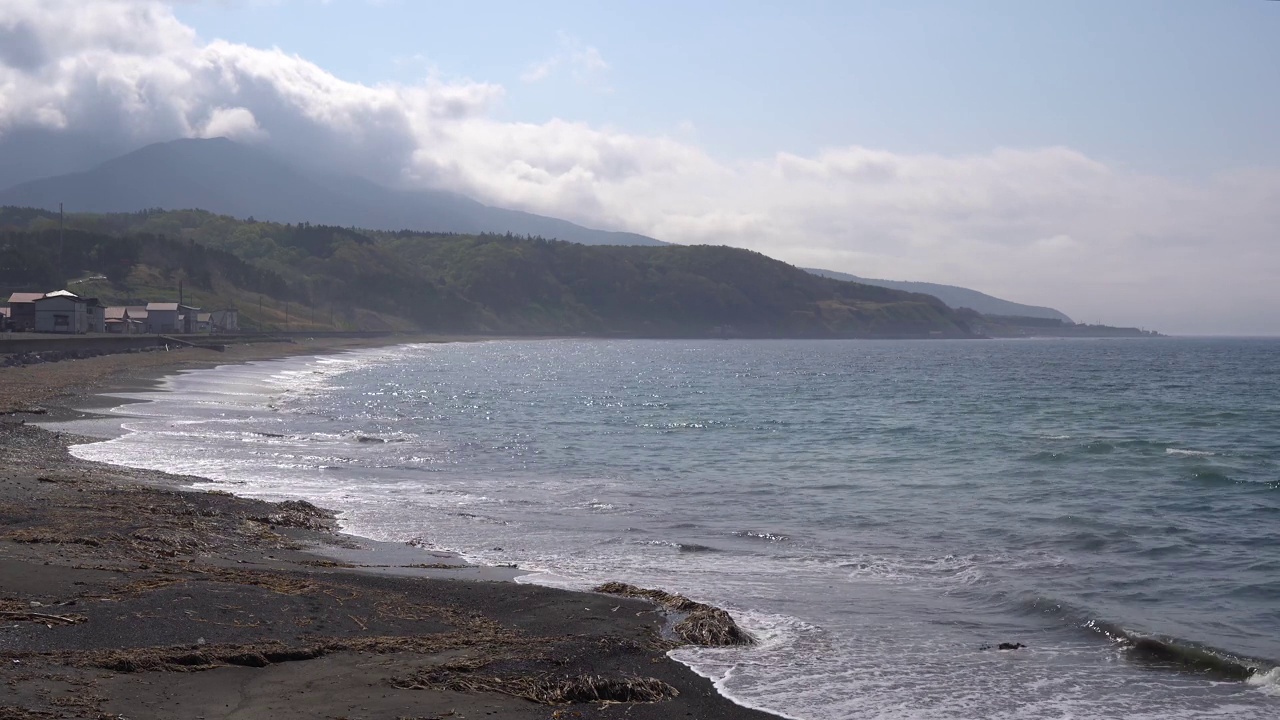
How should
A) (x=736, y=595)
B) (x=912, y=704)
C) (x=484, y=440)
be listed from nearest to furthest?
(x=912, y=704) < (x=736, y=595) < (x=484, y=440)

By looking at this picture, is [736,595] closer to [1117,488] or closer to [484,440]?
[1117,488]

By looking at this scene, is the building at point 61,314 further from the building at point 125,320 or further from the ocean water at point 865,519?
the ocean water at point 865,519

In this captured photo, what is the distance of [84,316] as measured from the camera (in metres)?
83.8

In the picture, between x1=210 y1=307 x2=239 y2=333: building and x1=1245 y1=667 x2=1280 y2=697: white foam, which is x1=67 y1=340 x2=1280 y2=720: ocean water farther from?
x1=210 y1=307 x2=239 y2=333: building

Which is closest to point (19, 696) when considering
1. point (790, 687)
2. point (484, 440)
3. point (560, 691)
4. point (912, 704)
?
point (560, 691)

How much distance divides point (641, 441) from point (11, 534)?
70.4 feet

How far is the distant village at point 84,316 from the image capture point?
81.2 m

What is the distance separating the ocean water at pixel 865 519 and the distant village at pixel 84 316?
149 ft

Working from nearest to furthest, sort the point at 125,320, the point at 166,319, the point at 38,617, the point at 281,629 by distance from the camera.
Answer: the point at 38,617
the point at 281,629
the point at 125,320
the point at 166,319

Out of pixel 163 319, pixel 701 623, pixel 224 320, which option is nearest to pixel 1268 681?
pixel 701 623

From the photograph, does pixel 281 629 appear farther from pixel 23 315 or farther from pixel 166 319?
pixel 166 319

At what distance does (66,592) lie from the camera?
9.08m

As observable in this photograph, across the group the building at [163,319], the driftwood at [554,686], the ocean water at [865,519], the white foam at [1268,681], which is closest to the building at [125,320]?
the building at [163,319]

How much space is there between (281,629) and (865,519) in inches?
448
